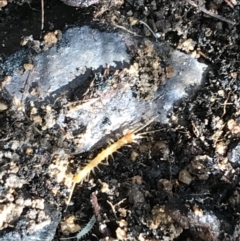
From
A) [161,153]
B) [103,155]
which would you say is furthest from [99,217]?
[161,153]

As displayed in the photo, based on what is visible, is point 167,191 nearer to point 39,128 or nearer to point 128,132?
point 128,132

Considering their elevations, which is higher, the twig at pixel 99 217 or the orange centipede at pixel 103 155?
the orange centipede at pixel 103 155

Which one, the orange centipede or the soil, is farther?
the orange centipede

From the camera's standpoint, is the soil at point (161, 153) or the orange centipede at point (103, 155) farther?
the orange centipede at point (103, 155)

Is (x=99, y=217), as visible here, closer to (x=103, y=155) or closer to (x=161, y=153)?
(x=103, y=155)

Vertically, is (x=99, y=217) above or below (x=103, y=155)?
below

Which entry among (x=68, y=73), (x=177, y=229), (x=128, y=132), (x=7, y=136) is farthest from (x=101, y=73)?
(x=177, y=229)

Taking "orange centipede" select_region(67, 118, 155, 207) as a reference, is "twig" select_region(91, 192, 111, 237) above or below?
below

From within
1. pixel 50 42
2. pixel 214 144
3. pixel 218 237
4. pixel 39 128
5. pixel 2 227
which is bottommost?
pixel 218 237
